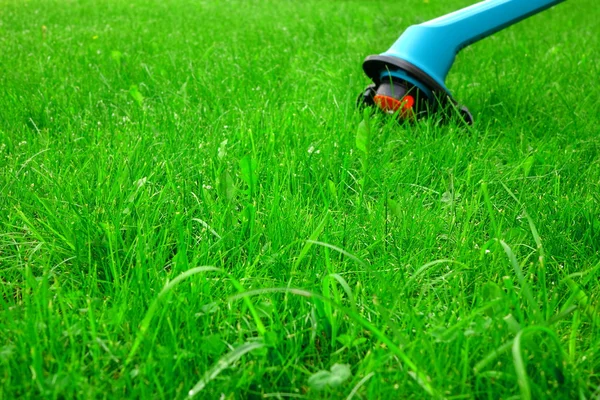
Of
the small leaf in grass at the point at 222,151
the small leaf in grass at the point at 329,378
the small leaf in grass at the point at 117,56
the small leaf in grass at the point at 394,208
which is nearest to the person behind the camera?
the small leaf in grass at the point at 329,378

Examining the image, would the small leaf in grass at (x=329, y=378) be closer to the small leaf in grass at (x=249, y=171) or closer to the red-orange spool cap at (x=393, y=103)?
the small leaf in grass at (x=249, y=171)

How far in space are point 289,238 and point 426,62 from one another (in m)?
1.06

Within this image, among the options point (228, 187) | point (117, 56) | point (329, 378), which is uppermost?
point (117, 56)

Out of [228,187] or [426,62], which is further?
[426,62]

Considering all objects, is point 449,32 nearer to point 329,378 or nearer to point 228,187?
point 228,187

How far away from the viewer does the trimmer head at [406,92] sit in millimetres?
1959

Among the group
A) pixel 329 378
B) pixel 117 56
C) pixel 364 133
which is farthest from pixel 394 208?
pixel 117 56

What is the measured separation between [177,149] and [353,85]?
106cm

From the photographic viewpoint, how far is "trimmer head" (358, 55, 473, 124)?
1.96m

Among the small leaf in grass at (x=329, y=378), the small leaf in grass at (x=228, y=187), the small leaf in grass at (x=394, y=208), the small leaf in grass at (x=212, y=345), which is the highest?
the small leaf in grass at (x=228, y=187)

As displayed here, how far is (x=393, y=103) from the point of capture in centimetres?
200

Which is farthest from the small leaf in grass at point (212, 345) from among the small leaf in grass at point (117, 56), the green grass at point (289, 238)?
the small leaf in grass at point (117, 56)

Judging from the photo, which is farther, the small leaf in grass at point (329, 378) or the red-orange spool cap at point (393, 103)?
the red-orange spool cap at point (393, 103)

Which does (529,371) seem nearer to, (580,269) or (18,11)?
(580,269)
